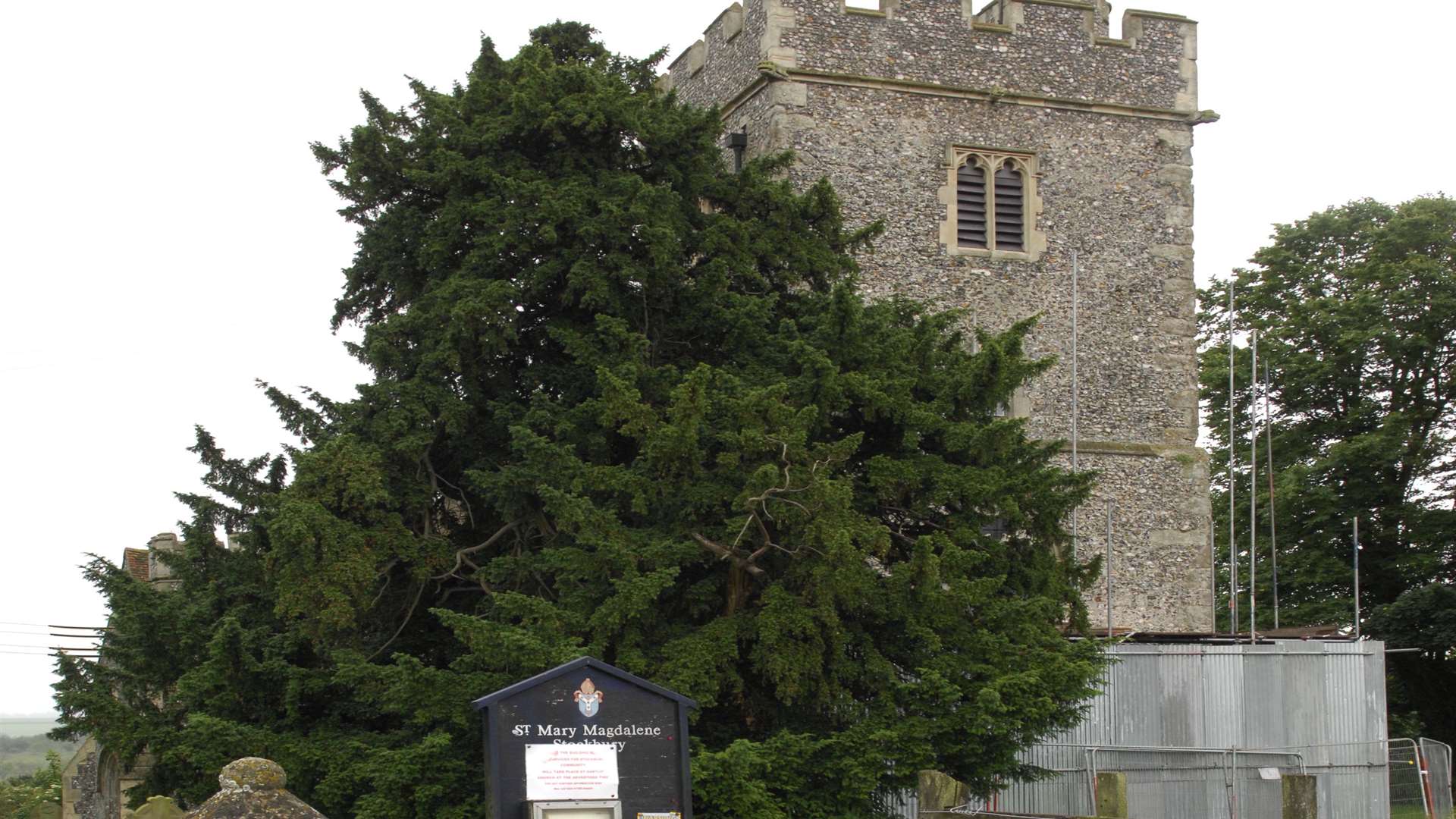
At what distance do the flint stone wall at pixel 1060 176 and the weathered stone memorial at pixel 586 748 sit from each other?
1191 cm

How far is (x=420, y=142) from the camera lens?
17.6 meters

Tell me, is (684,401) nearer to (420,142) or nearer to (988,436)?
(988,436)

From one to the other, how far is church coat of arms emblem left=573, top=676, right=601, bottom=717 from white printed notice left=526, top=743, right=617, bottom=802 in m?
0.19

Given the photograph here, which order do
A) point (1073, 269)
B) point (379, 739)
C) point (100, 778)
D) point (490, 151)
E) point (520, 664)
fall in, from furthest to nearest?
point (100, 778), point (1073, 269), point (490, 151), point (379, 739), point (520, 664)

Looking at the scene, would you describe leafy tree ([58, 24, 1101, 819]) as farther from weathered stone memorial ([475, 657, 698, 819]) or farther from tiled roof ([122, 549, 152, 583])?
tiled roof ([122, 549, 152, 583])

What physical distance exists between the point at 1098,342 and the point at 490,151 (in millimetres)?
9100

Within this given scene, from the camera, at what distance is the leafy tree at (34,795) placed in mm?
35719

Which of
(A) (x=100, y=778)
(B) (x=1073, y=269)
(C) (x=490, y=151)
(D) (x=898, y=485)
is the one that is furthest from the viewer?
(A) (x=100, y=778)

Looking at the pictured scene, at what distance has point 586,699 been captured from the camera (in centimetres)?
1016

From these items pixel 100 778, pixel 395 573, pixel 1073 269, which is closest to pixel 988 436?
pixel 395 573

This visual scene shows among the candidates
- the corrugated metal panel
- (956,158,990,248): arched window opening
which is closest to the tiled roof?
(956,158,990,248): arched window opening

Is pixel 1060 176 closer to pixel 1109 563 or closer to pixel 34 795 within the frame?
pixel 1109 563

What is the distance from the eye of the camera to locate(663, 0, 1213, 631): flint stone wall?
2167 centimetres

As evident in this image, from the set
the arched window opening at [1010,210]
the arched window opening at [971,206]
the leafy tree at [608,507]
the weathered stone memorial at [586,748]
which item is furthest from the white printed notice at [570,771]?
the arched window opening at [1010,210]
